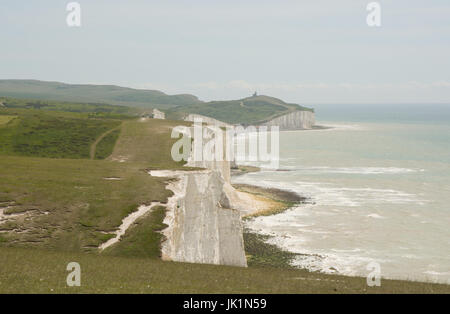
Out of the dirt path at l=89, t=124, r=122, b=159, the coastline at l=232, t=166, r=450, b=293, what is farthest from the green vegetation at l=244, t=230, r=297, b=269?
the dirt path at l=89, t=124, r=122, b=159

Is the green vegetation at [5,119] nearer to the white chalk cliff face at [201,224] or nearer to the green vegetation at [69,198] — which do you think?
the green vegetation at [69,198]

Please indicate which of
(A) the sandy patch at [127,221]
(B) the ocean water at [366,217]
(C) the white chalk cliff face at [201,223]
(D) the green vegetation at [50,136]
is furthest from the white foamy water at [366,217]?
(D) the green vegetation at [50,136]

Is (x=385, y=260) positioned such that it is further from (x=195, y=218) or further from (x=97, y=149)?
(x=97, y=149)

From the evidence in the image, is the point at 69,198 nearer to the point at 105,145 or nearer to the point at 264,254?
the point at 264,254

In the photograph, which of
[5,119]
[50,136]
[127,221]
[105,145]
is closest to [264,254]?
[127,221]

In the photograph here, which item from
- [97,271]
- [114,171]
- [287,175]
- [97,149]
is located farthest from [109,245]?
[287,175]
